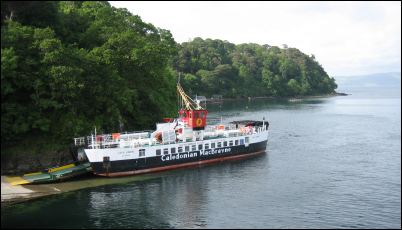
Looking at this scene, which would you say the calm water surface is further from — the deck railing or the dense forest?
the dense forest

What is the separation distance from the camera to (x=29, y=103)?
64.2 metres

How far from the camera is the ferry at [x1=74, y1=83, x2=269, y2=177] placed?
63844 mm

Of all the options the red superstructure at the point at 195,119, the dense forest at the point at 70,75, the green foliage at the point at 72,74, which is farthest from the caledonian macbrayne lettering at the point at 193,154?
the dense forest at the point at 70,75

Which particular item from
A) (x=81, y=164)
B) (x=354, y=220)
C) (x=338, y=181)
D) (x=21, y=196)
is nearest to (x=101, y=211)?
(x=21, y=196)

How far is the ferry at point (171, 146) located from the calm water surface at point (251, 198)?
2.58 meters

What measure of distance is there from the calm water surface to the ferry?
102 inches

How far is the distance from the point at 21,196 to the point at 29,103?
17.3 meters

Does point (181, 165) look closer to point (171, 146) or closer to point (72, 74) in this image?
point (171, 146)

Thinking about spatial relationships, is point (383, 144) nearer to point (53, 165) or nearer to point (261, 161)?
point (261, 161)

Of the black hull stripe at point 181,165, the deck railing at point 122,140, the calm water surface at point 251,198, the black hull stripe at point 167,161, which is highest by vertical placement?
the deck railing at point 122,140

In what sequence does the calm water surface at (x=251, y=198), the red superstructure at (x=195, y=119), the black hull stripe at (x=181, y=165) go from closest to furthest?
the calm water surface at (x=251, y=198), the black hull stripe at (x=181, y=165), the red superstructure at (x=195, y=119)

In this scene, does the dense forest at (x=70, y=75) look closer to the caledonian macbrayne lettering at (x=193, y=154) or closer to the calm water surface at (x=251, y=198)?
the caledonian macbrayne lettering at (x=193, y=154)

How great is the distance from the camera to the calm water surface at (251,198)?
45.7 meters

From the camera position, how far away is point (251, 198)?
178ft
